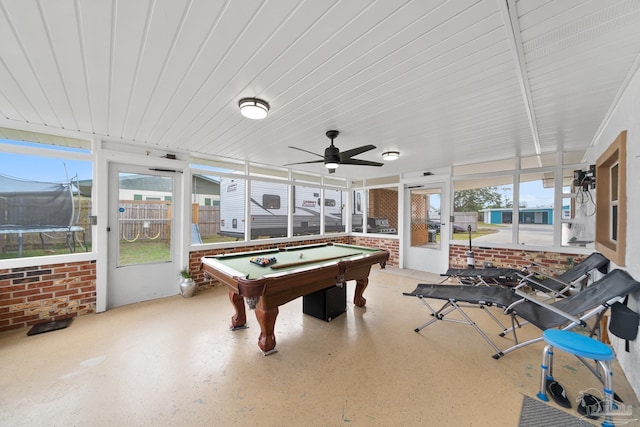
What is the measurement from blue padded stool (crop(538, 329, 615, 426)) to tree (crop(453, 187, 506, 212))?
3748 millimetres

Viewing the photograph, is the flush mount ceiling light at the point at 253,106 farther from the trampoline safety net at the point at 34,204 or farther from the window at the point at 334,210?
the window at the point at 334,210

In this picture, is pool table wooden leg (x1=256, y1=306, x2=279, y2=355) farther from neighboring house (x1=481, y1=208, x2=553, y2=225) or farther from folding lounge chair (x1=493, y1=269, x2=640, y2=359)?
neighboring house (x1=481, y1=208, x2=553, y2=225)

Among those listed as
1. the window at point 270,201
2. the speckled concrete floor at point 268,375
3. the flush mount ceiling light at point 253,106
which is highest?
the flush mount ceiling light at point 253,106

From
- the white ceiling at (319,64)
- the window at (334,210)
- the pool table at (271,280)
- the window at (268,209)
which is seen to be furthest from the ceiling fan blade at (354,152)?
the window at (334,210)

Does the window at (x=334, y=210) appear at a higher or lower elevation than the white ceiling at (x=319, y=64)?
lower

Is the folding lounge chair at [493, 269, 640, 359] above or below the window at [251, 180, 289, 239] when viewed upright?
below

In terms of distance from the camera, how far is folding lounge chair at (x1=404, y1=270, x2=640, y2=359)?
1954 mm

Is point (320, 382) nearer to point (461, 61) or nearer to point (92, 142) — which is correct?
point (461, 61)

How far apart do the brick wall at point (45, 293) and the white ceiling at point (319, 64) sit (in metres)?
1.81

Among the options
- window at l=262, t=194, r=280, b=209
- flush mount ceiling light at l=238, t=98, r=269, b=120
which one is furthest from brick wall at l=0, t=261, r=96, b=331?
flush mount ceiling light at l=238, t=98, r=269, b=120

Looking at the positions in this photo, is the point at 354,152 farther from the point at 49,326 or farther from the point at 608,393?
the point at 49,326

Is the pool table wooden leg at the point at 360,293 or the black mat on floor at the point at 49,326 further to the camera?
the pool table wooden leg at the point at 360,293

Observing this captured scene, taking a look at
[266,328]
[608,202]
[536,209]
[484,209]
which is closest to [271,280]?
[266,328]

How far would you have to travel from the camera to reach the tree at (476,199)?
16.3ft
